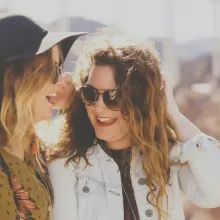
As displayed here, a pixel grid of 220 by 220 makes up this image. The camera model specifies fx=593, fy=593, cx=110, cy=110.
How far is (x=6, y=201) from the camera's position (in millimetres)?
1992

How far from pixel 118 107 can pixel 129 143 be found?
0.70 feet

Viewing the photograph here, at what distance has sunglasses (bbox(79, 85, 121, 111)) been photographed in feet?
7.64

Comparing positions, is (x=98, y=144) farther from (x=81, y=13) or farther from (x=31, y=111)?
(x=81, y=13)

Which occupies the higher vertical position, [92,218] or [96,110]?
[96,110]

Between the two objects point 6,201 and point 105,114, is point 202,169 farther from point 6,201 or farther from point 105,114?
point 6,201

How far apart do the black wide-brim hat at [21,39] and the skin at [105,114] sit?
0.90 feet

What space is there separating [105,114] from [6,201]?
575mm

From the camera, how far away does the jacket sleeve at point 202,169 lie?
2.40 m

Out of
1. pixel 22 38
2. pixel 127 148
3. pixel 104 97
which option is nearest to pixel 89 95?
pixel 104 97

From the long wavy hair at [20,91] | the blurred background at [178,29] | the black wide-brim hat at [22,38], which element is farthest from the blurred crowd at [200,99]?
the black wide-brim hat at [22,38]

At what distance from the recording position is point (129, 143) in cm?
249

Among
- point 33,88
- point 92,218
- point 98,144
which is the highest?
point 33,88

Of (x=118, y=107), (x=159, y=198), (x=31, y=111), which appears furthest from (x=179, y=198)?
(x=31, y=111)

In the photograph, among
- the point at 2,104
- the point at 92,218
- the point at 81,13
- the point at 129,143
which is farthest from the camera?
the point at 81,13
